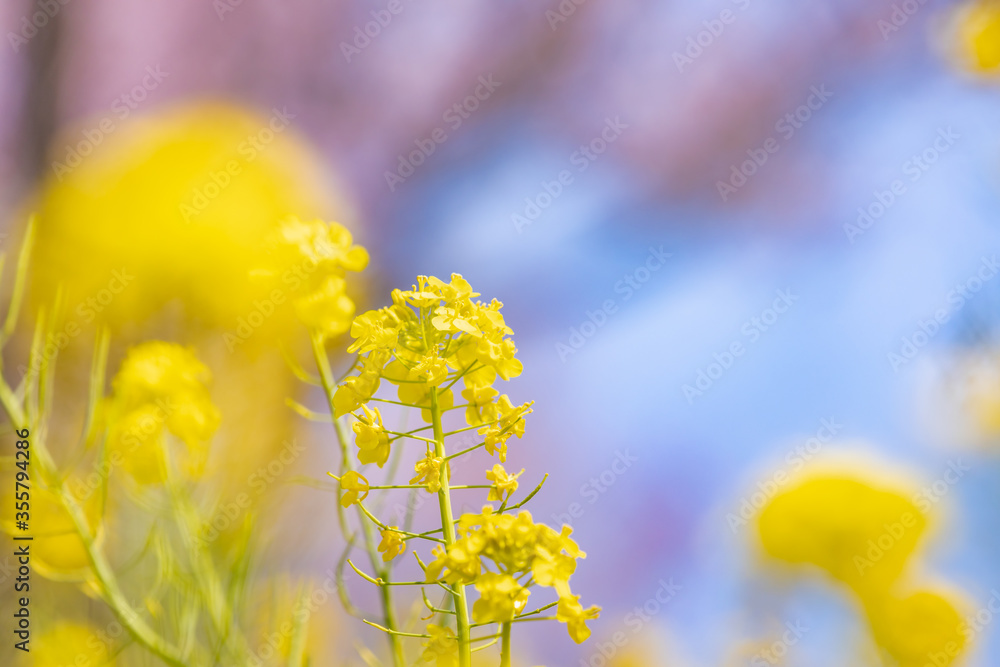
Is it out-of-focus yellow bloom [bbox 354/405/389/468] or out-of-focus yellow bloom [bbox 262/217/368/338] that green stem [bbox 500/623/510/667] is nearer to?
out-of-focus yellow bloom [bbox 354/405/389/468]

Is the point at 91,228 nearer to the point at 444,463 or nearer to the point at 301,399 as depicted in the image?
the point at 301,399

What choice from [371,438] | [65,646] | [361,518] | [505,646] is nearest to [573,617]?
[505,646]

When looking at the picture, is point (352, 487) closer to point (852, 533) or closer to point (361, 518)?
point (361, 518)

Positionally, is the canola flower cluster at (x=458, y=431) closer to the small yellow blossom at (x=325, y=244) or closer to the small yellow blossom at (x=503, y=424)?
the small yellow blossom at (x=503, y=424)

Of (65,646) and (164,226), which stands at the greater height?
(164,226)

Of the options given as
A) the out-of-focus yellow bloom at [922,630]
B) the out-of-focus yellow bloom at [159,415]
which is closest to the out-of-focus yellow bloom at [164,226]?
the out-of-focus yellow bloom at [159,415]

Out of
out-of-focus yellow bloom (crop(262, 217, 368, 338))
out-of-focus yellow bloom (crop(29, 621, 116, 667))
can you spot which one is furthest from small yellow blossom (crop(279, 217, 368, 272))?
out-of-focus yellow bloom (crop(29, 621, 116, 667))
